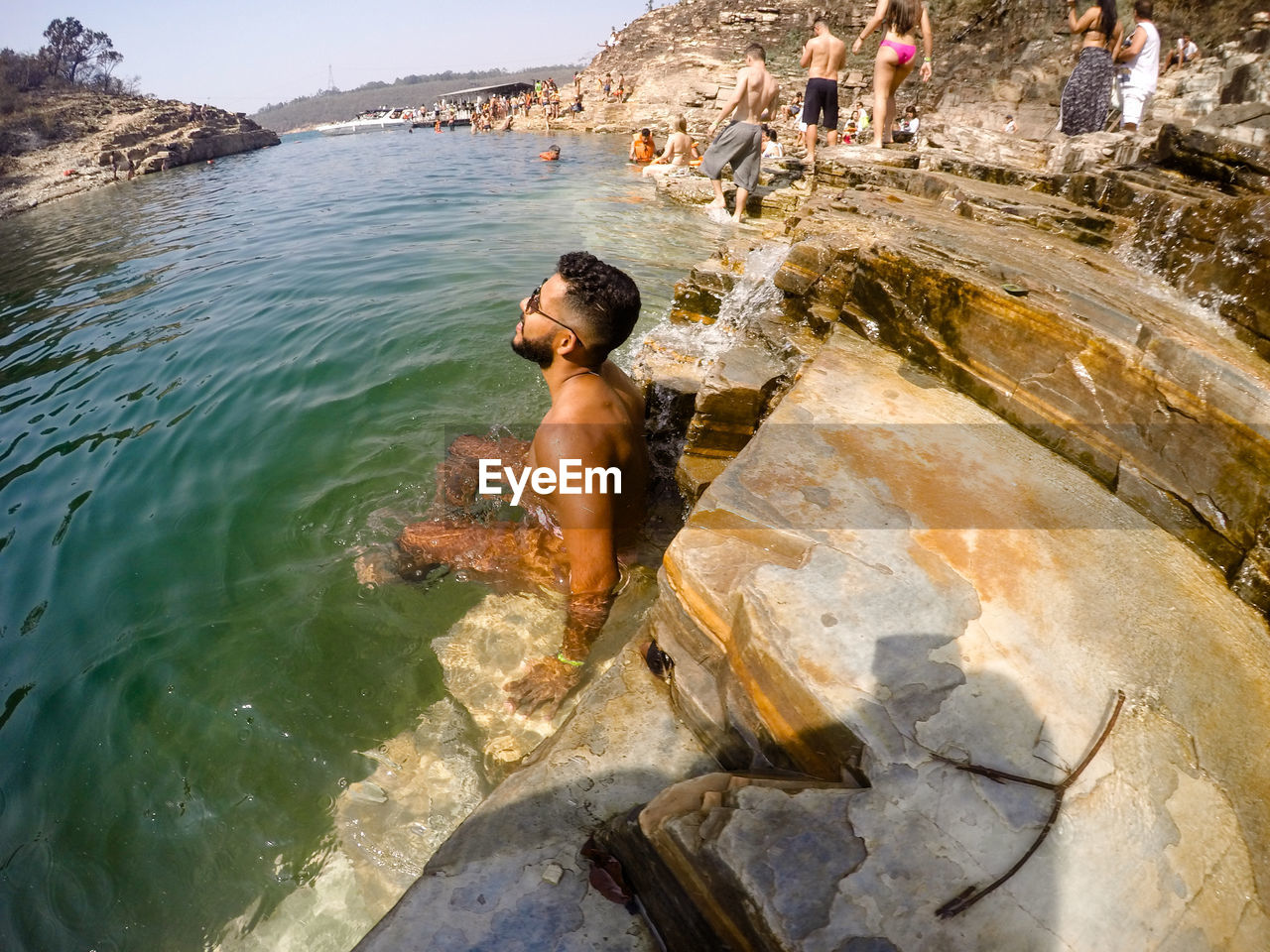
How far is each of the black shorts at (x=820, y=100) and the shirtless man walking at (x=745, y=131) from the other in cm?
67

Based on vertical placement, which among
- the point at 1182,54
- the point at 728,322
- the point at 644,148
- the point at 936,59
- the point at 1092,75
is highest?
the point at 936,59

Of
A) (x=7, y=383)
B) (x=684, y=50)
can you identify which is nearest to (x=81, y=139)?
(x=684, y=50)

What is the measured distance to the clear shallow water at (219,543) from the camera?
7.93 feet

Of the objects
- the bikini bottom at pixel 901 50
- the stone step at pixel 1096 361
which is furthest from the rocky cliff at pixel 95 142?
the stone step at pixel 1096 361

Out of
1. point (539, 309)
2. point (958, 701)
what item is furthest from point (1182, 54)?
point (958, 701)

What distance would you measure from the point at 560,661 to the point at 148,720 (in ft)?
6.96

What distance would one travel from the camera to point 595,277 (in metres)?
2.71

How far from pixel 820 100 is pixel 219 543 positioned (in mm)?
9762

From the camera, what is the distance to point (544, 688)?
103 inches

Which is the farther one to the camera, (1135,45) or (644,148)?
(644,148)

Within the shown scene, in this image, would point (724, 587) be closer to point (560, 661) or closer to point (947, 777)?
point (947, 777)

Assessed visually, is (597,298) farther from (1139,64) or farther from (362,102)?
(362,102)

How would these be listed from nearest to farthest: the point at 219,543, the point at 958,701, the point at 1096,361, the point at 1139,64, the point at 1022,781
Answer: the point at 1022,781, the point at 958,701, the point at 1096,361, the point at 219,543, the point at 1139,64

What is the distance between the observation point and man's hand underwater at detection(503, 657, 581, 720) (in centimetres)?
258
